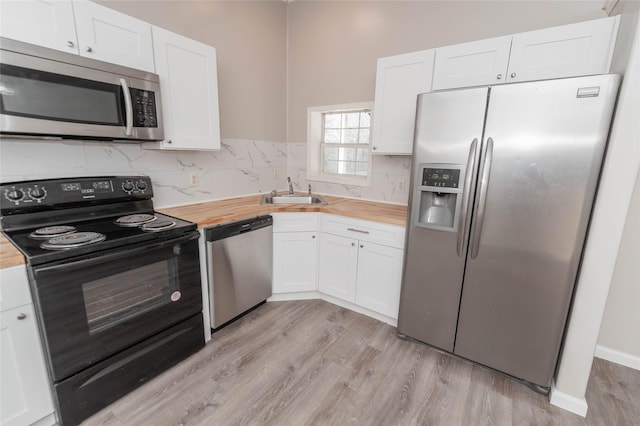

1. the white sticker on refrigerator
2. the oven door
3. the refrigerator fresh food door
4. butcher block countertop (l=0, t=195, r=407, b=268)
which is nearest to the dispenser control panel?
the refrigerator fresh food door

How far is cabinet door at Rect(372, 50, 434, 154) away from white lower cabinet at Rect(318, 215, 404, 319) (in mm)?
714

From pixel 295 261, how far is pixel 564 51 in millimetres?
2394

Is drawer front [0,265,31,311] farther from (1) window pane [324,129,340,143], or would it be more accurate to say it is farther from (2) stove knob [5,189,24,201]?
(1) window pane [324,129,340,143]

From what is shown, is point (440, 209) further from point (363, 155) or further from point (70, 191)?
point (70, 191)

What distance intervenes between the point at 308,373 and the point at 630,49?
2.46 m

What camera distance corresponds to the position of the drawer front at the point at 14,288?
48.6 inches

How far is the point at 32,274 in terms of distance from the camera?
1270 millimetres

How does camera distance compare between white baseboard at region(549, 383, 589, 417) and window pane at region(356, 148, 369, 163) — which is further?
window pane at region(356, 148, 369, 163)

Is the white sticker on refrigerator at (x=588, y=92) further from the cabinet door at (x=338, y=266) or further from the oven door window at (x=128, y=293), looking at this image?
the oven door window at (x=128, y=293)

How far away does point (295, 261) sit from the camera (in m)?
2.66

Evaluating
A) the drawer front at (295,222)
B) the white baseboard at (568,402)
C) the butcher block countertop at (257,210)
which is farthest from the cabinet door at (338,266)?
the white baseboard at (568,402)

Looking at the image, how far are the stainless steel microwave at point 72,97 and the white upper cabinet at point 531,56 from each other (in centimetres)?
204

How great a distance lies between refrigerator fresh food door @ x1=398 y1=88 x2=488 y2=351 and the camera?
1752 mm

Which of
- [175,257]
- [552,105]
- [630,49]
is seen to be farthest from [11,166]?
[630,49]
